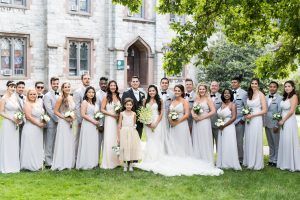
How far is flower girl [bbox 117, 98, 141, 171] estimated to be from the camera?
10.7 meters

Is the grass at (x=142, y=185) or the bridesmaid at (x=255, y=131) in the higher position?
the bridesmaid at (x=255, y=131)

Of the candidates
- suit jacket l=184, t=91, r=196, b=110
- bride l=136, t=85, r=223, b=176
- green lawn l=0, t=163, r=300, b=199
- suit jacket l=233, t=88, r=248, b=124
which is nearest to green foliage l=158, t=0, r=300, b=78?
suit jacket l=184, t=91, r=196, b=110

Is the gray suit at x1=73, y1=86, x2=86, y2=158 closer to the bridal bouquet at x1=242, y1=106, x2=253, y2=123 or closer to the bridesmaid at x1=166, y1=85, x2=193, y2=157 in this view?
the bridesmaid at x1=166, y1=85, x2=193, y2=157

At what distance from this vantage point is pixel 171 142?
38.0 ft

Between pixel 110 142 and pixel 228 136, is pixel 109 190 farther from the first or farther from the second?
pixel 228 136

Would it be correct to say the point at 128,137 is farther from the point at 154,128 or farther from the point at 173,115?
the point at 173,115

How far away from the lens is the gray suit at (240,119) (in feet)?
38.6

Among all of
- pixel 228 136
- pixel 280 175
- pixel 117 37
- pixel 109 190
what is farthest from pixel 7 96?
pixel 117 37

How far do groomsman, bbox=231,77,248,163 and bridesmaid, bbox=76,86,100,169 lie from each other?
11.4ft

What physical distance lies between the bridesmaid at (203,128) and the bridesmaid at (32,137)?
364 centimetres

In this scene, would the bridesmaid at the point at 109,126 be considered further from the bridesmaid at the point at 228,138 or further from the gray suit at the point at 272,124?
the gray suit at the point at 272,124

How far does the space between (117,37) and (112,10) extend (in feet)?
5.45

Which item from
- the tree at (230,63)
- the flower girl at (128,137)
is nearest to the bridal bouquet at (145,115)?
the flower girl at (128,137)

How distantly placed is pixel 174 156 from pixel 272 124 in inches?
102
